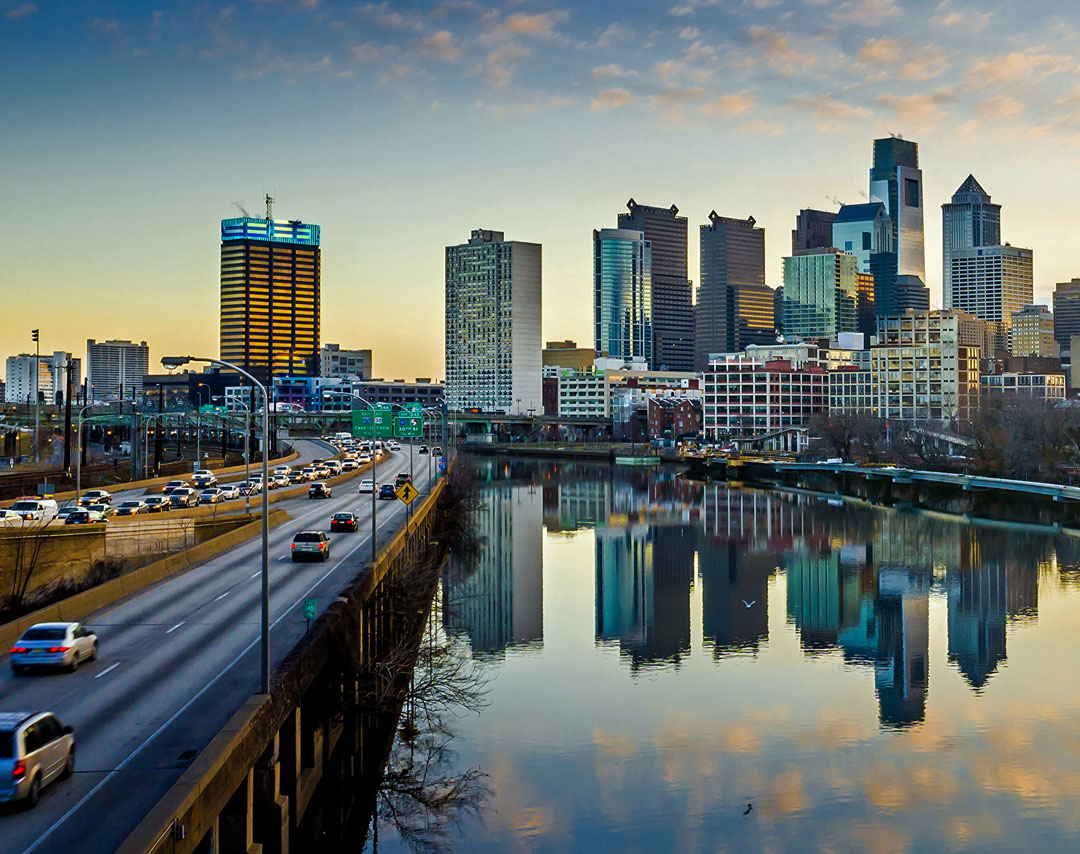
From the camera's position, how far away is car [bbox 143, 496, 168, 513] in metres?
73.7

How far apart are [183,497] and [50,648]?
5120 centimetres

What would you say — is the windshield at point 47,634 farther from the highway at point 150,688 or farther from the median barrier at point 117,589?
the median barrier at point 117,589

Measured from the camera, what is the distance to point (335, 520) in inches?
2630

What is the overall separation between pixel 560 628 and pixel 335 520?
1481 cm

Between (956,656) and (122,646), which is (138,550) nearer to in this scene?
(122,646)

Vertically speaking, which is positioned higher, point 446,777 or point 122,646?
point 122,646

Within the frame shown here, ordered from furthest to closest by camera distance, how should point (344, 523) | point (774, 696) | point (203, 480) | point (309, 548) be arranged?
1. point (203, 480)
2. point (344, 523)
3. point (309, 548)
4. point (774, 696)

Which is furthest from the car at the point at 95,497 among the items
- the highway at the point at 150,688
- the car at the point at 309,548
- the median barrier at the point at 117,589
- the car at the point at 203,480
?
the highway at the point at 150,688

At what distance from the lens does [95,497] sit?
251 feet

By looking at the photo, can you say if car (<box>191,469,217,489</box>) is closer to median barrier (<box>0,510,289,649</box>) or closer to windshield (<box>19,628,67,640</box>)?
median barrier (<box>0,510,289,649</box>)

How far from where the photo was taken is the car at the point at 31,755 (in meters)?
20.7

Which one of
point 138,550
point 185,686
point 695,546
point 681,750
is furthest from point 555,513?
point 185,686

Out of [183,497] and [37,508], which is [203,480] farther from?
[37,508]

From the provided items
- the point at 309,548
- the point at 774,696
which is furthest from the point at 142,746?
the point at 774,696
